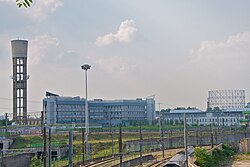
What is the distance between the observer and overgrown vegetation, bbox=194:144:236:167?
1910 inches

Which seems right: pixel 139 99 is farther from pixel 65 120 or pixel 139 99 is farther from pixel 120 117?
pixel 65 120

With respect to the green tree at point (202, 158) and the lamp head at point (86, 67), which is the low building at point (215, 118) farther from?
the green tree at point (202, 158)

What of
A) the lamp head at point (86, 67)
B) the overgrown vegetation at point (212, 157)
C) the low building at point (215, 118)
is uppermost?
the lamp head at point (86, 67)

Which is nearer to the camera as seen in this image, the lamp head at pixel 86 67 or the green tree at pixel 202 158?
the green tree at pixel 202 158

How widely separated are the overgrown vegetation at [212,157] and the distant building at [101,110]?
198 ft

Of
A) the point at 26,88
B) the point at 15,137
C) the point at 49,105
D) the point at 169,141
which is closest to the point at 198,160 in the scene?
the point at 169,141

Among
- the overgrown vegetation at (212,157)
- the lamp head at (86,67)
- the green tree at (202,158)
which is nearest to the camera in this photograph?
the green tree at (202,158)

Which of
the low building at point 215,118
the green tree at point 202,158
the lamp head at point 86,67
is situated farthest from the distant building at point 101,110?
the green tree at point 202,158

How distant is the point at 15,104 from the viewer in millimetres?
97625

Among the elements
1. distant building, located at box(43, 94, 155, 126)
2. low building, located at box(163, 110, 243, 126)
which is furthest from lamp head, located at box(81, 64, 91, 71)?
low building, located at box(163, 110, 243, 126)

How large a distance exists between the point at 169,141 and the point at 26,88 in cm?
3692

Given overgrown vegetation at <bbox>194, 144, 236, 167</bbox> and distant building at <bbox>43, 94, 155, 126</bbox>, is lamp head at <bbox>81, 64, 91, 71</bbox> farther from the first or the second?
distant building at <bbox>43, 94, 155, 126</bbox>

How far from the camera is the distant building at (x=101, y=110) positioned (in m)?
126

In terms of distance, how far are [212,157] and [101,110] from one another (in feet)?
284
